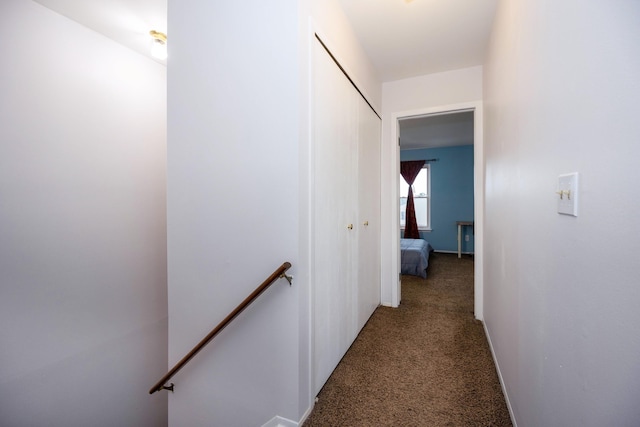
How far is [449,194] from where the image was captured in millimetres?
6406

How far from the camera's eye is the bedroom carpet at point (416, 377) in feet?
4.76

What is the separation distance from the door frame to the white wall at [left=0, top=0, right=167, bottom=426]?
2.43 metres

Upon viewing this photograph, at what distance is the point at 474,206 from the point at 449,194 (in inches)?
155

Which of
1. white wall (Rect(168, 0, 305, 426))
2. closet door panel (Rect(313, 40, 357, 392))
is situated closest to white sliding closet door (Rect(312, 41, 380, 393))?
closet door panel (Rect(313, 40, 357, 392))

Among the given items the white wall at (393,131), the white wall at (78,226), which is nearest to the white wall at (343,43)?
the white wall at (393,131)

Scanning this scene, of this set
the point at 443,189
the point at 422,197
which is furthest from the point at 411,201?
the point at 443,189

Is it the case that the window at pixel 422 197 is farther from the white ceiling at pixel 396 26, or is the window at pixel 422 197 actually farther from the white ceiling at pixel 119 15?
the white ceiling at pixel 119 15

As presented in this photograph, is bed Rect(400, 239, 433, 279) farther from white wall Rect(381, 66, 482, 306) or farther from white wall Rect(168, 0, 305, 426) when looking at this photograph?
white wall Rect(168, 0, 305, 426)

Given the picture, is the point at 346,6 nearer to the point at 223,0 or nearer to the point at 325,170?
the point at 223,0

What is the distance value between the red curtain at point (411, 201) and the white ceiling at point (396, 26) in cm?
403

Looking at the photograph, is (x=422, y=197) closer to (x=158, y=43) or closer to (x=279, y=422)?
(x=158, y=43)

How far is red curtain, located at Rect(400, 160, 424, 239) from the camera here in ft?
21.5

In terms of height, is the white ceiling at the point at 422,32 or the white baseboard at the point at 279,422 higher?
the white ceiling at the point at 422,32

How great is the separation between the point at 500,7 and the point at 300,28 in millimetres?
1422
